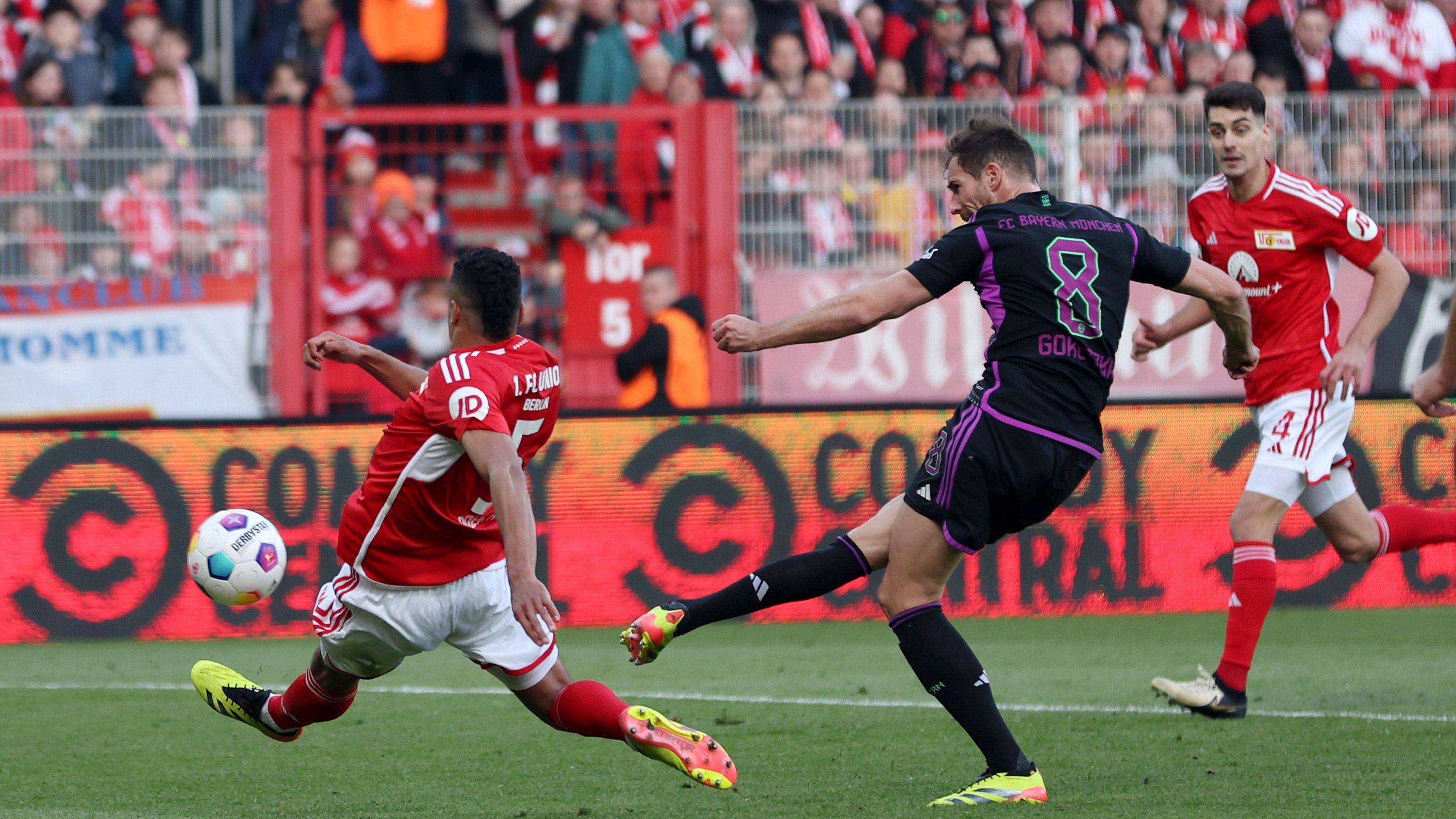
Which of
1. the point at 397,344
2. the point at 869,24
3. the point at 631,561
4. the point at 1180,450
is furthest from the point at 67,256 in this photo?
the point at 1180,450

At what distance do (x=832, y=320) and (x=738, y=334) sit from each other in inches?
11.2

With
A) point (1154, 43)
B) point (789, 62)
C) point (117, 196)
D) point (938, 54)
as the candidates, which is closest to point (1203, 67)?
point (1154, 43)

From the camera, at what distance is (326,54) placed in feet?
44.1

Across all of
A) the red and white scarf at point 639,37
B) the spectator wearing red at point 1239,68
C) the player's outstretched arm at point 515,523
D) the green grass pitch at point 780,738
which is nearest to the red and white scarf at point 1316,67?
the spectator wearing red at point 1239,68

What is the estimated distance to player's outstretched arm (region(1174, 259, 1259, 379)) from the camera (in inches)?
214

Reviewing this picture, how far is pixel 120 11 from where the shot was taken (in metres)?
13.6

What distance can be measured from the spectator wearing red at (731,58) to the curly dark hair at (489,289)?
873 cm

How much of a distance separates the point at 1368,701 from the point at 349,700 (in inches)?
158

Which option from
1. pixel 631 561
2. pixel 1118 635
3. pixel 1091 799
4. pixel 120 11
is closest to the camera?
pixel 1091 799

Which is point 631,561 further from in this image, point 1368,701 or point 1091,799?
point 1091,799

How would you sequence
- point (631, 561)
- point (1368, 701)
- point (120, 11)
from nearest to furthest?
point (1368, 701) → point (631, 561) → point (120, 11)

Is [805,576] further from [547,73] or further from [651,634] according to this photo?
[547,73]

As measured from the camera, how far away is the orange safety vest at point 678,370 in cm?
1181

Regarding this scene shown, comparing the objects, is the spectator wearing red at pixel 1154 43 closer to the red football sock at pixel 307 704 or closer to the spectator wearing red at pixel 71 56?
the spectator wearing red at pixel 71 56
